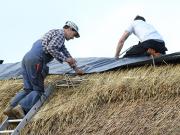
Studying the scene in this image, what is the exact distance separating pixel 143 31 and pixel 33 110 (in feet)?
6.44

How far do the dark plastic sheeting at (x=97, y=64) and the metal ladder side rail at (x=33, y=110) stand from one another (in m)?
0.61

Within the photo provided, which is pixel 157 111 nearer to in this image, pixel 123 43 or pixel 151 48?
pixel 151 48

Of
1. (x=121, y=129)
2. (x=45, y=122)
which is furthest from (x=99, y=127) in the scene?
(x=45, y=122)

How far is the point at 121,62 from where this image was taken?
7.16 m

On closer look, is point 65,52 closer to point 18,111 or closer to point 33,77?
point 33,77

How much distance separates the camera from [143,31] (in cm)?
755

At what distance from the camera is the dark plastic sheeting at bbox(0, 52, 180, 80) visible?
668cm

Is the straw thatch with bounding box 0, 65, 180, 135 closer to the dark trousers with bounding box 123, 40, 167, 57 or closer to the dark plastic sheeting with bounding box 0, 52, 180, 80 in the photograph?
the dark plastic sheeting with bounding box 0, 52, 180, 80

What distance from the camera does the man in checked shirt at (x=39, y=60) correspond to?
666cm

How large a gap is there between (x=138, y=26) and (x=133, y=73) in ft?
3.88

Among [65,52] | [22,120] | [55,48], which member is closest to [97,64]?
[65,52]

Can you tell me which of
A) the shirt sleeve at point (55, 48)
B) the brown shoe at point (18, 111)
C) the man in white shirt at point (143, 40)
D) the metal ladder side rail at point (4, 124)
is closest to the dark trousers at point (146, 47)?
the man in white shirt at point (143, 40)

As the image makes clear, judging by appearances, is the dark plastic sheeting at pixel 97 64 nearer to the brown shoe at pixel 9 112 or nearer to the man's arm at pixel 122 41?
the man's arm at pixel 122 41

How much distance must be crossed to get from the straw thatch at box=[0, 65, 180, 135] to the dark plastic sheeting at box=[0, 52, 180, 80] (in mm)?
103
